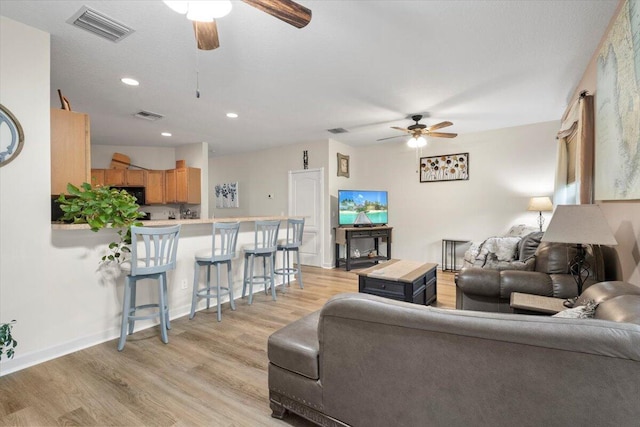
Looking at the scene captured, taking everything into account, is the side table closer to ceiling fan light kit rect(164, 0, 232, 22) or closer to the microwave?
ceiling fan light kit rect(164, 0, 232, 22)

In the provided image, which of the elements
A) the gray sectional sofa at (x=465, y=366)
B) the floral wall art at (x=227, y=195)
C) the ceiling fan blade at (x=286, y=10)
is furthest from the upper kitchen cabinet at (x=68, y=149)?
the floral wall art at (x=227, y=195)

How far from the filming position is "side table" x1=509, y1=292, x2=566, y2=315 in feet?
5.98

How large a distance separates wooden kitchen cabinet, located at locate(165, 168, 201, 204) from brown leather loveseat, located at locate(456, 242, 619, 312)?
5.31 meters

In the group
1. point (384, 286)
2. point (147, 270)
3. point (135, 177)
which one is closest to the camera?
point (147, 270)

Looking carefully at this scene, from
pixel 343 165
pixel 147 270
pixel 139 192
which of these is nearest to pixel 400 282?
pixel 147 270

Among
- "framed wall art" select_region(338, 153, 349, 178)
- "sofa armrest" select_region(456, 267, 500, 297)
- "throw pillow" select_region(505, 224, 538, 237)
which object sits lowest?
"sofa armrest" select_region(456, 267, 500, 297)

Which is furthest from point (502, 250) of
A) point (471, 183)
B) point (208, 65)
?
point (208, 65)

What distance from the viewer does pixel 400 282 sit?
2.98 m

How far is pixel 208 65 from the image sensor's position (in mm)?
2785

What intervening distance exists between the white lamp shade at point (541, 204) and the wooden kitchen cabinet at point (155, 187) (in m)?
7.05

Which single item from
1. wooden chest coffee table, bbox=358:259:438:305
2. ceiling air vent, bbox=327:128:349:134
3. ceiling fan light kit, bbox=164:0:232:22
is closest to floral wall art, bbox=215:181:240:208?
ceiling air vent, bbox=327:128:349:134

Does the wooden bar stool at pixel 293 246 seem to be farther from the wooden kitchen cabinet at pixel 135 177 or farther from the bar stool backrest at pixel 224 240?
the wooden kitchen cabinet at pixel 135 177

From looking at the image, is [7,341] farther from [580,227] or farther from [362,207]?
[362,207]

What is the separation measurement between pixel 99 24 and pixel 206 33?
1.17m
